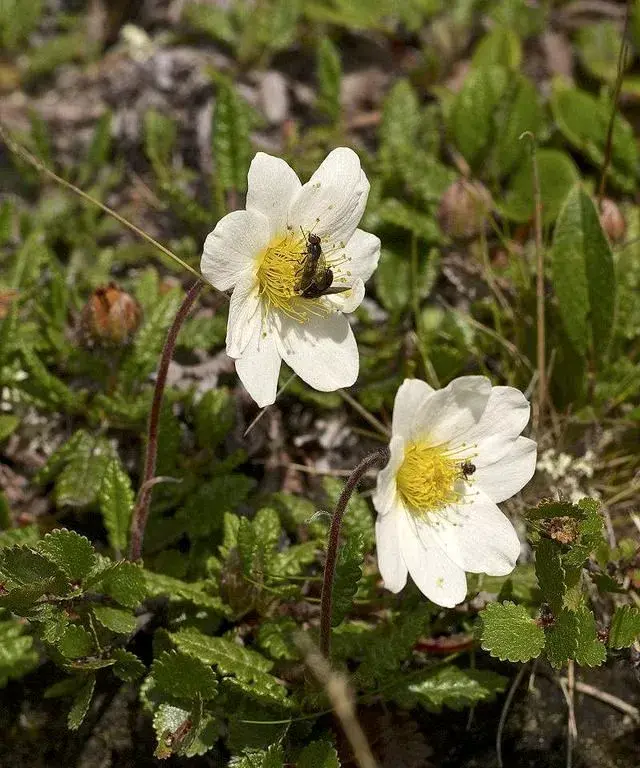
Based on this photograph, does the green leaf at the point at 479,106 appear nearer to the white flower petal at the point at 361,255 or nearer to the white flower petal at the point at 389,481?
the white flower petal at the point at 361,255

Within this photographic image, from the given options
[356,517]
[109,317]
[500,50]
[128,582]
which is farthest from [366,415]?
[500,50]

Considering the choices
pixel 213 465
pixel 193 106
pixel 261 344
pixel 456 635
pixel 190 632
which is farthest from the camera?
pixel 193 106

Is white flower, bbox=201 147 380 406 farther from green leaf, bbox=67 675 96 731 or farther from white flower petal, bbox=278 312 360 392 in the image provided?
green leaf, bbox=67 675 96 731

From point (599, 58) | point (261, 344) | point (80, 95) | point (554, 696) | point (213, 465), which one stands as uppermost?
point (599, 58)

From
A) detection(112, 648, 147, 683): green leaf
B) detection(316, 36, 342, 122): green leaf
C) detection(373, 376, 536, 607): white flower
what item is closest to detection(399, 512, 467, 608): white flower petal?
detection(373, 376, 536, 607): white flower

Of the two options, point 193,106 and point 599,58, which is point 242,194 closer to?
point 193,106

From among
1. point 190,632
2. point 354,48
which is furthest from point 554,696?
point 354,48

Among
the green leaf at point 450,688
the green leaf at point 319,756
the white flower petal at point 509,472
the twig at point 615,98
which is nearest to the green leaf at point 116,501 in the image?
the green leaf at point 319,756
